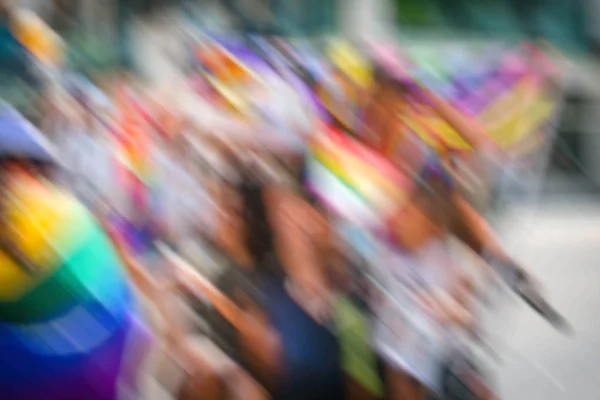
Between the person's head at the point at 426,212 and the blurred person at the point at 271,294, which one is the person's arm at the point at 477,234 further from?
the blurred person at the point at 271,294

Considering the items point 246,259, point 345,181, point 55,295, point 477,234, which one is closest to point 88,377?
point 55,295

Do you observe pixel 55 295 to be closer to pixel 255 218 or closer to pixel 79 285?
pixel 79 285

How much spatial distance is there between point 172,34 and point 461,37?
A: 0.46 metres

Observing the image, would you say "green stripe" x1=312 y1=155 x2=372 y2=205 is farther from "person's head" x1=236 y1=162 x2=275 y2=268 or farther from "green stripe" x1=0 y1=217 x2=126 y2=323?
"green stripe" x1=0 y1=217 x2=126 y2=323

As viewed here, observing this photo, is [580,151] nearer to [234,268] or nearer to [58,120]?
[234,268]

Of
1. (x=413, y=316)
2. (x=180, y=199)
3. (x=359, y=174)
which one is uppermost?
(x=180, y=199)

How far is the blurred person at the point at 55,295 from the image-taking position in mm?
745

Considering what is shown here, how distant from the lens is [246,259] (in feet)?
2.79

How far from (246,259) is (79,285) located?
0.23m

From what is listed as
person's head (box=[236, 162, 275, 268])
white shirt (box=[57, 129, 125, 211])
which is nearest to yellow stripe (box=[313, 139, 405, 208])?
person's head (box=[236, 162, 275, 268])

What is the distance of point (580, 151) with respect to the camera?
3.33ft

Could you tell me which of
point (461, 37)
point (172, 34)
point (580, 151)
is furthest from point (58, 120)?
point (580, 151)

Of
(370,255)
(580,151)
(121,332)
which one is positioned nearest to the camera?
(121,332)

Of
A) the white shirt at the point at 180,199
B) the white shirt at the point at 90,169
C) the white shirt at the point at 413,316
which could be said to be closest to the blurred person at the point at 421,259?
the white shirt at the point at 413,316
